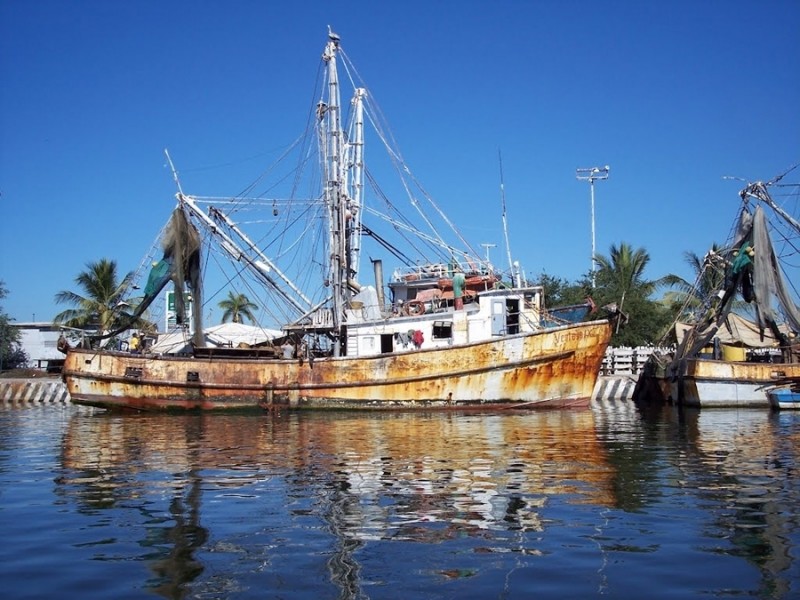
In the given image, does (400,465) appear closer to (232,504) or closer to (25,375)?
(232,504)

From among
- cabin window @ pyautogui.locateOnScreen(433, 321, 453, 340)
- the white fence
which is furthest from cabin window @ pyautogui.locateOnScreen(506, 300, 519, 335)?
the white fence

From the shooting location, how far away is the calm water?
580 centimetres

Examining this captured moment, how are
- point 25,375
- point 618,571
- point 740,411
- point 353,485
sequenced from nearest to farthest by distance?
point 618,571
point 353,485
point 740,411
point 25,375

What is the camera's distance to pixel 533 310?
1021 inches

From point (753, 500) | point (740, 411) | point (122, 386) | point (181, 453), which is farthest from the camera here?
point (122, 386)

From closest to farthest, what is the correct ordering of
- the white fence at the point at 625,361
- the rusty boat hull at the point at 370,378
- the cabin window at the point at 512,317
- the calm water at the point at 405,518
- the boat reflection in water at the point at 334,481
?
the calm water at the point at 405,518 → the boat reflection in water at the point at 334,481 → the rusty boat hull at the point at 370,378 → the cabin window at the point at 512,317 → the white fence at the point at 625,361

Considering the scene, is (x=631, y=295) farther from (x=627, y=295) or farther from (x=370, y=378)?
(x=370, y=378)

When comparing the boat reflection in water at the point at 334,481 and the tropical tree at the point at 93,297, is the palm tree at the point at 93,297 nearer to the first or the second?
the tropical tree at the point at 93,297

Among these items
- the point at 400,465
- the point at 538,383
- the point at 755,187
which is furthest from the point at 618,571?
the point at 755,187

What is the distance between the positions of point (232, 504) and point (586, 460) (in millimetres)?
6045

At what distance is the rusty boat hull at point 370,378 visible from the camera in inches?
980

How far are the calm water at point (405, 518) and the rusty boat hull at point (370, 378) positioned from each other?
9.13m

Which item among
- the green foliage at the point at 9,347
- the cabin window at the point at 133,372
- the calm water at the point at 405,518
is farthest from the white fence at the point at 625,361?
the green foliage at the point at 9,347

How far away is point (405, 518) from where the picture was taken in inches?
314
